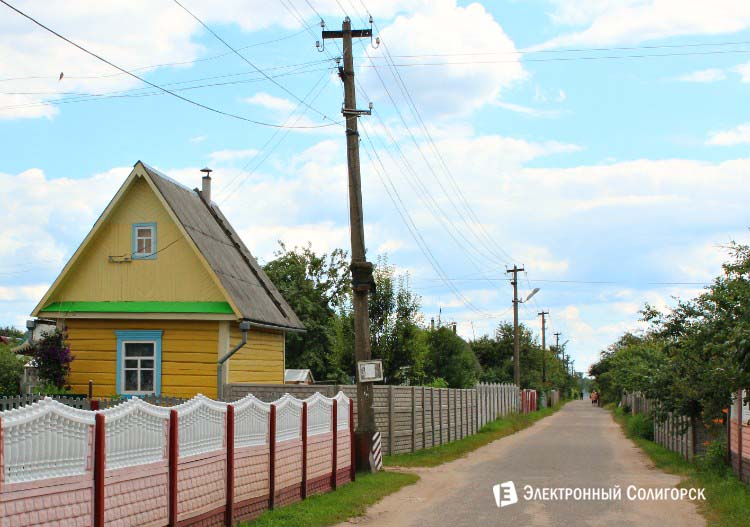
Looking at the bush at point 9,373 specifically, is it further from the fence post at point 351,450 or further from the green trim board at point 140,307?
the fence post at point 351,450

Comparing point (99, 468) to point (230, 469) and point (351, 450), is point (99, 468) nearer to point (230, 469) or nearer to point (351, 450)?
point (230, 469)

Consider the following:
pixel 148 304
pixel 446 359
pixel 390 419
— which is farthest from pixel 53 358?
pixel 446 359

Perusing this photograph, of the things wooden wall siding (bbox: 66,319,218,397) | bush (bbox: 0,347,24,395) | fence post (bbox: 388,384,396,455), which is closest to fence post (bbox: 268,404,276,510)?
wooden wall siding (bbox: 66,319,218,397)

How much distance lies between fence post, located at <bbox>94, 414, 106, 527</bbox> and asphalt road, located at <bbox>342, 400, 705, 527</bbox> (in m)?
4.68

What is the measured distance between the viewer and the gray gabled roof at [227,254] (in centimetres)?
2139

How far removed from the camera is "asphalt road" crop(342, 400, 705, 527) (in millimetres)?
12172

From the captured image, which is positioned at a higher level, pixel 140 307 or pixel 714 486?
pixel 140 307

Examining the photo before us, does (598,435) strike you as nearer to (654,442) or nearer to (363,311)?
(654,442)

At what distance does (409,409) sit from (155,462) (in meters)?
14.4

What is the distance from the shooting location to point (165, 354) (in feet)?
69.8

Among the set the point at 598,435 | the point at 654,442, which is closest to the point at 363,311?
the point at 654,442

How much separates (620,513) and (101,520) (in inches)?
305

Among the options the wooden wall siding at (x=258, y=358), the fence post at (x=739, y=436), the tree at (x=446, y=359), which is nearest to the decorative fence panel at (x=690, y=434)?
the fence post at (x=739, y=436)

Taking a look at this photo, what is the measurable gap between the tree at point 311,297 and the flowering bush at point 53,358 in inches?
1126
